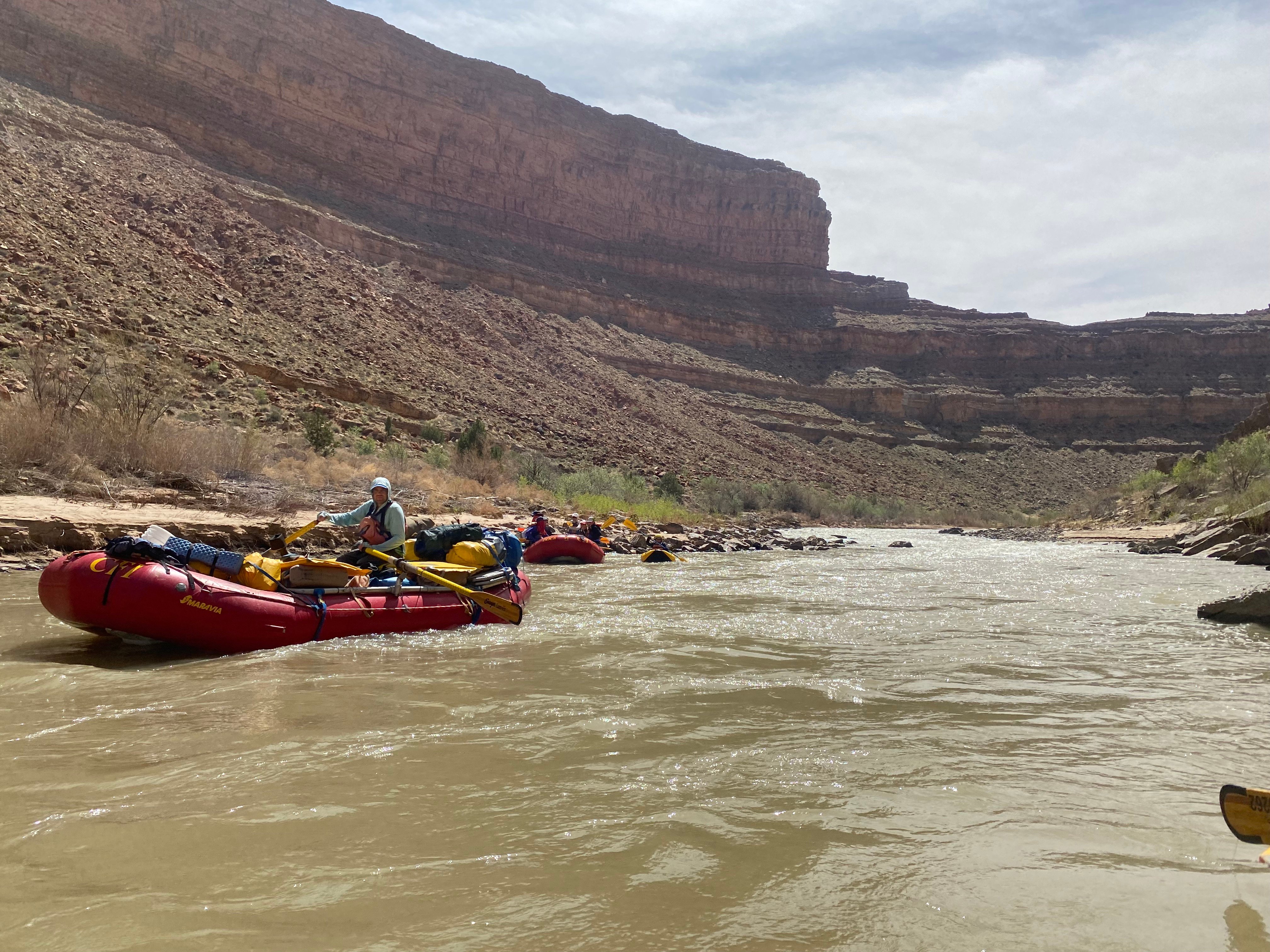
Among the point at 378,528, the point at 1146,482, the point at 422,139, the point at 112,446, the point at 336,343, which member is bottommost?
the point at 378,528

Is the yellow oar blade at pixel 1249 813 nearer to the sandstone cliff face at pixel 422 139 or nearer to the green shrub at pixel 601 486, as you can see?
the green shrub at pixel 601 486

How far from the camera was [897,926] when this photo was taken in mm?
2316

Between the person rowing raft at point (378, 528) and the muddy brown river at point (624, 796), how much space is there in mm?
1665

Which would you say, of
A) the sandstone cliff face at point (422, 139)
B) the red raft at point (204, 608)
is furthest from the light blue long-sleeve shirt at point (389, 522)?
the sandstone cliff face at point (422, 139)

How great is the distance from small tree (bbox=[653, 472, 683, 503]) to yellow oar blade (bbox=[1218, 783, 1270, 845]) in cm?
2733

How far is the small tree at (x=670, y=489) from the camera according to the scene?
30.5m

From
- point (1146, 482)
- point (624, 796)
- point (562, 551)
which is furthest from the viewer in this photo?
point (1146, 482)

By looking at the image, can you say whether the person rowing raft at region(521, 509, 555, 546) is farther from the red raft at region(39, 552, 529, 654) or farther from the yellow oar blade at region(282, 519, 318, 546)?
the red raft at region(39, 552, 529, 654)

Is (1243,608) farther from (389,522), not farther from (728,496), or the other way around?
(728,496)

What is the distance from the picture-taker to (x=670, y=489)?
3089cm

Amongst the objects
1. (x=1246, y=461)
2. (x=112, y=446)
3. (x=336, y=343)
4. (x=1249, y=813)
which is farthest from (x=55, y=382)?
(x=1246, y=461)

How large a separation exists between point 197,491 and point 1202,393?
63.7 meters

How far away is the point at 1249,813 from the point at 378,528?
715 centimetres

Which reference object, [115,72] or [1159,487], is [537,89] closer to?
[115,72]
